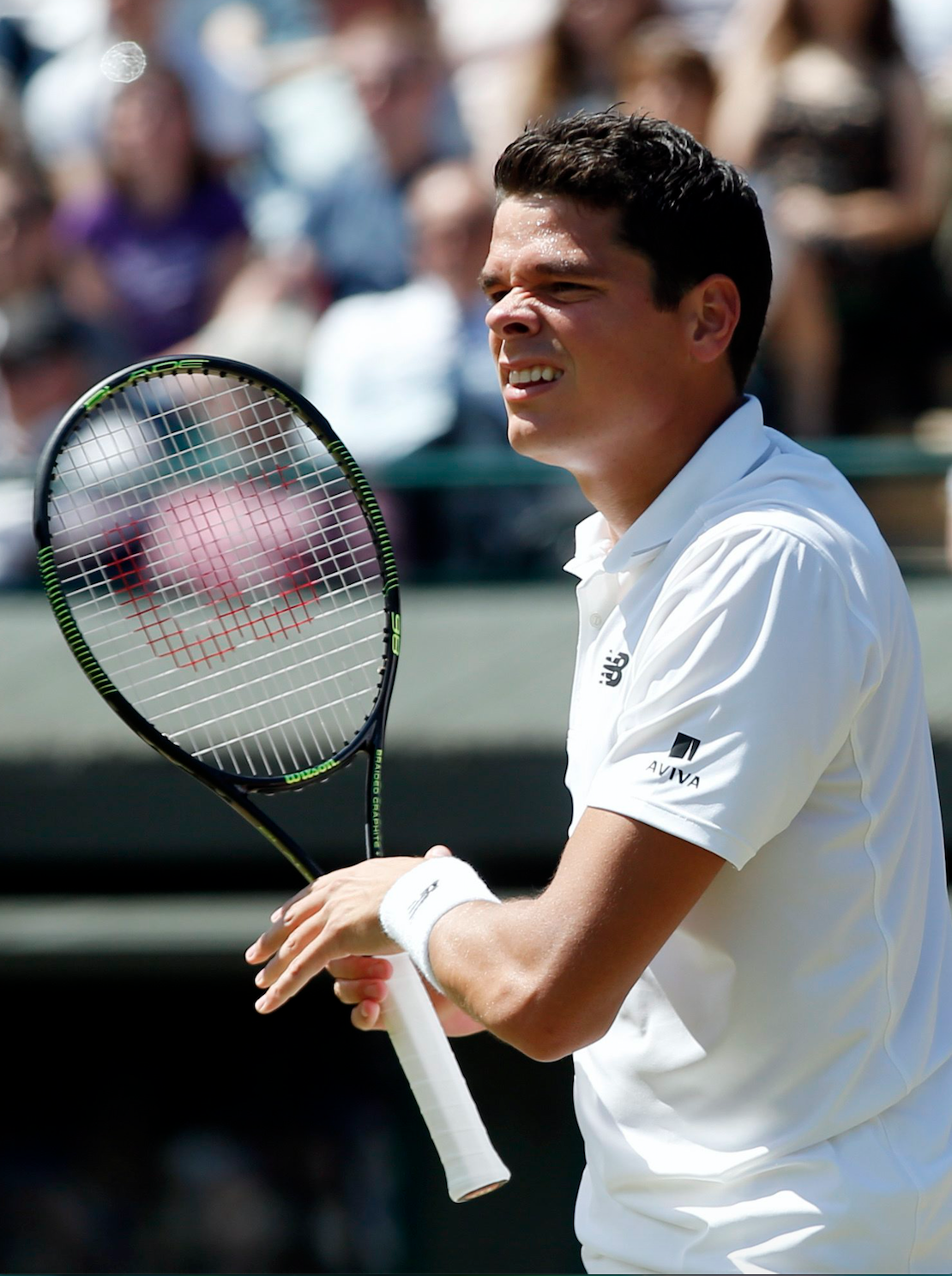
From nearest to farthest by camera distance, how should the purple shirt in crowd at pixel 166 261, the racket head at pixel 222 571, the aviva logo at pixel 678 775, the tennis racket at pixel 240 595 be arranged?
the aviva logo at pixel 678 775
the tennis racket at pixel 240 595
the racket head at pixel 222 571
the purple shirt in crowd at pixel 166 261

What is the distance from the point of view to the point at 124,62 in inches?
241

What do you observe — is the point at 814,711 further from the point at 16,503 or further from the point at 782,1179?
the point at 16,503

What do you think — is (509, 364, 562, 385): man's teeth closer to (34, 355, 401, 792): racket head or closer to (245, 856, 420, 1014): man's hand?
(245, 856, 420, 1014): man's hand

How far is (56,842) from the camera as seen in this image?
4.76m

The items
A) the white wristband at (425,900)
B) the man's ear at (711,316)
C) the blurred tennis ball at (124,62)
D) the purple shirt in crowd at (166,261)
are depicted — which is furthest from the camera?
the blurred tennis ball at (124,62)

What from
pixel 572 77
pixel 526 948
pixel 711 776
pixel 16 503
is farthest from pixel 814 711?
pixel 572 77

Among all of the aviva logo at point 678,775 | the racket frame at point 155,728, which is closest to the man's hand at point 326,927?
the racket frame at point 155,728

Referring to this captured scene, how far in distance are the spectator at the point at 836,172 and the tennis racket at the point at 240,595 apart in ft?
4.80

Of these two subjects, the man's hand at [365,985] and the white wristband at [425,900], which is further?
the man's hand at [365,985]

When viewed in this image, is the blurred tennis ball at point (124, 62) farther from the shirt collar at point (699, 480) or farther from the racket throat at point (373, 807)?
the shirt collar at point (699, 480)

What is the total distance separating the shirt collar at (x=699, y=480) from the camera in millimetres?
1765

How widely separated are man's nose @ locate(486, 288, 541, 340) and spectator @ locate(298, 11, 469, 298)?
3.69 meters

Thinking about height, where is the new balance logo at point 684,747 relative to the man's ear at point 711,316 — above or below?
below

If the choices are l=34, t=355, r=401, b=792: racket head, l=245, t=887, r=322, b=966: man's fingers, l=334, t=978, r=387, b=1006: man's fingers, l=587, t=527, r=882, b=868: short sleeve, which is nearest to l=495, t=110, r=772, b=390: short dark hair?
l=587, t=527, r=882, b=868: short sleeve
